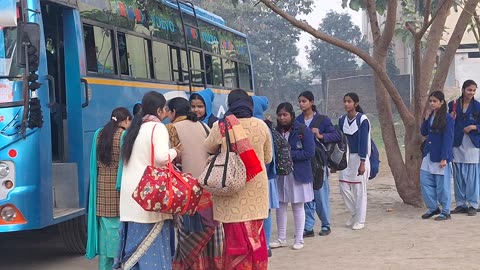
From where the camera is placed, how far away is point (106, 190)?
19.8 ft

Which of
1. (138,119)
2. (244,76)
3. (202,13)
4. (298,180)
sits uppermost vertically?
(202,13)

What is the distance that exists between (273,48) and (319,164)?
33.4 metres

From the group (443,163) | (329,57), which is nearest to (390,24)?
(443,163)

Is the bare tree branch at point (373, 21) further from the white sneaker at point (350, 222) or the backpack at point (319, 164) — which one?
the backpack at point (319, 164)

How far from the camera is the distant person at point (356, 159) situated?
8.69 metres

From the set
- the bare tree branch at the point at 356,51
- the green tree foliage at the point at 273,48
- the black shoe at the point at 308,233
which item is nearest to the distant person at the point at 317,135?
the black shoe at the point at 308,233

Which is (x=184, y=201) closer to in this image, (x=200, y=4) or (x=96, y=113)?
(x=96, y=113)

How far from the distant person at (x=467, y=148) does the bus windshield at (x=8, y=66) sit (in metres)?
5.71

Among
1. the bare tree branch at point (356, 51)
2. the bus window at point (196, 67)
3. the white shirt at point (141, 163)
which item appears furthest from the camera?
the bus window at point (196, 67)

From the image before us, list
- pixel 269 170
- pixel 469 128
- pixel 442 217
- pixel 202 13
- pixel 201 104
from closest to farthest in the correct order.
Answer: pixel 201 104, pixel 269 170, pixel 442 217, pixel 469 128, pixel 202 13

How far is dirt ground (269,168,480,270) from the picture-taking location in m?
7.09

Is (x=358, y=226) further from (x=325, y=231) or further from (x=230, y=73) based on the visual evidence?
(x=230, y=73)

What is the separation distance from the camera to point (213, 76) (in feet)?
42.6

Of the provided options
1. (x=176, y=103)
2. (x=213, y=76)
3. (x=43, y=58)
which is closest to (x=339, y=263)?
(x=176, y=103)
